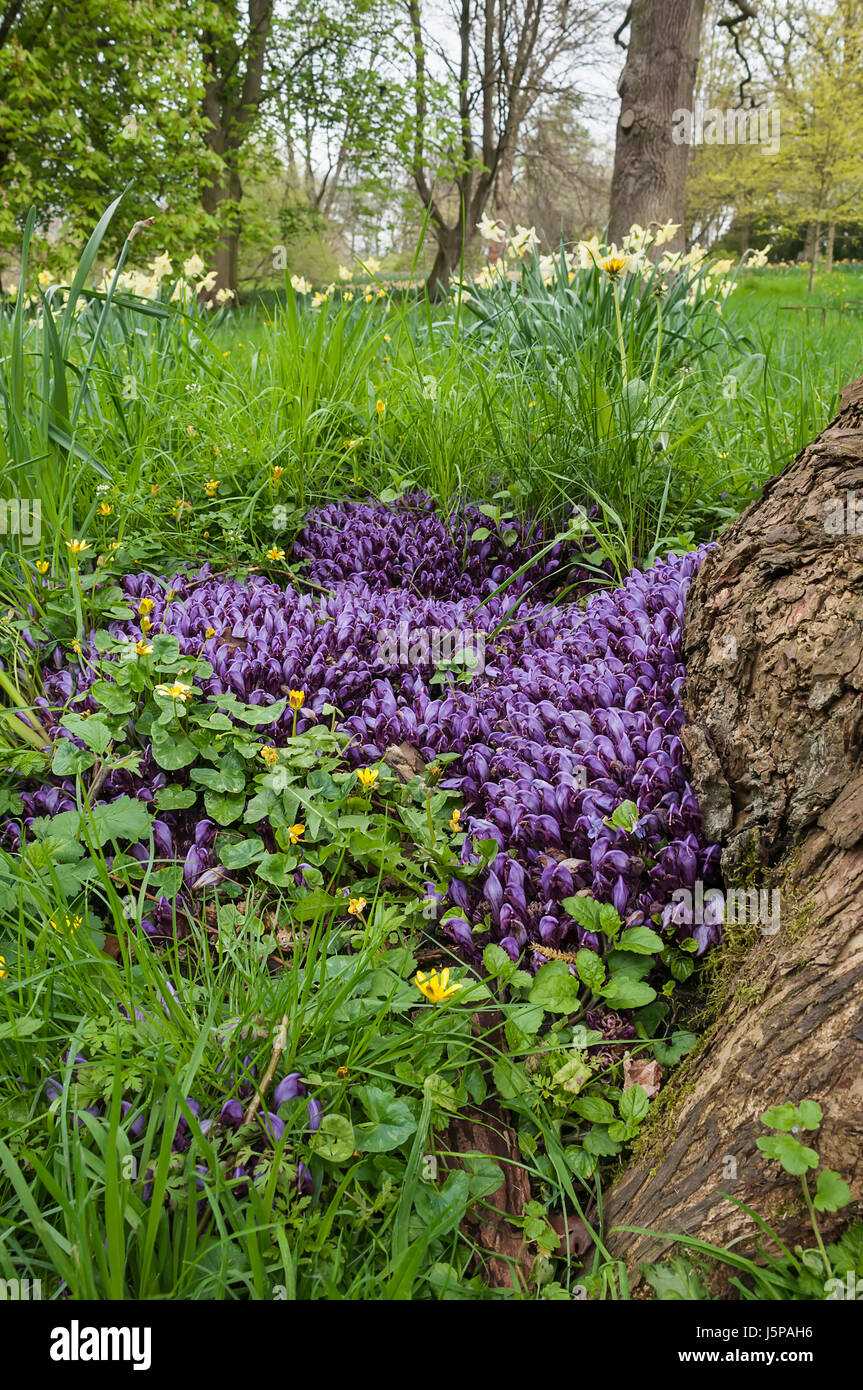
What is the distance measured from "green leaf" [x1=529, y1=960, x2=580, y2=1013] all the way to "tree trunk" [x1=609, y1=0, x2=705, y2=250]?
20.8 feet

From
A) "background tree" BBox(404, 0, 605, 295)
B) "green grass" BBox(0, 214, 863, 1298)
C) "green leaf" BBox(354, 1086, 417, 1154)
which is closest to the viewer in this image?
"green grass" BBox(0, 214, 863, 1298)

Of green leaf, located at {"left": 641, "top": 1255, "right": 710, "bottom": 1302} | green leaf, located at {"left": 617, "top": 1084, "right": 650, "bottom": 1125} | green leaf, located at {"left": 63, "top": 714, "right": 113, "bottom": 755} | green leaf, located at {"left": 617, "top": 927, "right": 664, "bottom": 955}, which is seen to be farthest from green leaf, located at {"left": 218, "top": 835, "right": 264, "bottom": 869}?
green leaf, located at {"left": 641, "top": 1255, "right": 710, "bottom": 1302}

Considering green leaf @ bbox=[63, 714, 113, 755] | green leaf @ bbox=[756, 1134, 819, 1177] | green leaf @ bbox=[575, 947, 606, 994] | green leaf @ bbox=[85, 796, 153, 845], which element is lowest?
green leaf @ bbox=[756, 1134, 819, 1177]

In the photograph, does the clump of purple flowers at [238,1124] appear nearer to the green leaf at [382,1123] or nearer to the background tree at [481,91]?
the green leaf at [382,1123]

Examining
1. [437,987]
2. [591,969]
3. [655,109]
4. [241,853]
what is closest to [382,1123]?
[437,987]

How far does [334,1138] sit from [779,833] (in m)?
1.03

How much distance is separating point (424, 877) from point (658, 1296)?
0.90 m

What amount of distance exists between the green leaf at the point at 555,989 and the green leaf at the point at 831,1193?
21.4 inches

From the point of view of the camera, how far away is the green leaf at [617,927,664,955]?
1.73 meters

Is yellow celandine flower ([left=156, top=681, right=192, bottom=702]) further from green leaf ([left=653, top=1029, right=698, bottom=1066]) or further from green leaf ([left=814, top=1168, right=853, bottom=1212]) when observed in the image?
green leaf ([left=814, top=1168, right=853, bottom=1212])

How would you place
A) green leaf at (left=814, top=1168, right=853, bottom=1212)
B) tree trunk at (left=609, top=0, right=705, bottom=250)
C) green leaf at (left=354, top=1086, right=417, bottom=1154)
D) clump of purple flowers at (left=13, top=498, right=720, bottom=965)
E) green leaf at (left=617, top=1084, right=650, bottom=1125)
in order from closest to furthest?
green leaf at (left=814, top=1168, right=853, bottom=1212)
green leaf at (left=354, top=1086, right=417, bottom=1154)
green leaf at (left=617, top=1084, right=650, bottom=1125)
clump of purple flowers at (left=13, top=498, right=720, bottom=965)
tree trunk at (left=609, top=0, right=705, bottom=250)

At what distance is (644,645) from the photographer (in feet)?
7.95
